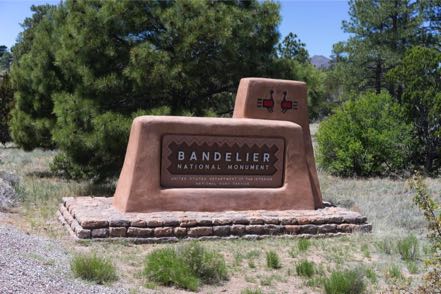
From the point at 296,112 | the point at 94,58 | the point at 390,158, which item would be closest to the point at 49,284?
the point at 296,112

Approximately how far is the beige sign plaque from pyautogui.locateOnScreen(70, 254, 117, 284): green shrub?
329 centimetres

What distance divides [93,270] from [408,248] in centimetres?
464

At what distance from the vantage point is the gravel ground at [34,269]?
547 cm

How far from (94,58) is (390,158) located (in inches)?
380

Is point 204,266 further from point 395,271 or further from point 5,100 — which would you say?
point 5,100

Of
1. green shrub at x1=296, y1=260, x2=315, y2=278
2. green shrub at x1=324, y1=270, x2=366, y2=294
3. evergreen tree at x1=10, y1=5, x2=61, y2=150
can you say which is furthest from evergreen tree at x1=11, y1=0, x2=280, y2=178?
green shrub at x1=324, y1=270, x2=366, y2=294

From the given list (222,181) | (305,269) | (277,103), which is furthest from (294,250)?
(277,103)

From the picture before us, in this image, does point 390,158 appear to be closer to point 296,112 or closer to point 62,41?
point 296,112

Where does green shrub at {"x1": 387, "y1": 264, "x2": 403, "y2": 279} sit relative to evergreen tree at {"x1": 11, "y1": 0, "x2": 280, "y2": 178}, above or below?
below

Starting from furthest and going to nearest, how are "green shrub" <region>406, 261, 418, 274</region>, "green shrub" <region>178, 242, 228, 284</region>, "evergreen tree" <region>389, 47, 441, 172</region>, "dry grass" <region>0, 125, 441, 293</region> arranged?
"evergreen tree" <region>389, 47, 441, 172</region> → "green shrub" <region>406, 261, 418, 274</region> → "green shrub" <region>178, 242, 228, 284</region> → "dry grass" <region>0, 125, 441, 293</region>

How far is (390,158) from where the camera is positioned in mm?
17656

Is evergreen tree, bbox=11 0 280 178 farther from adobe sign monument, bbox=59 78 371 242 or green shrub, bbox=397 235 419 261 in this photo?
green shrub, bbox=397 235 419 261

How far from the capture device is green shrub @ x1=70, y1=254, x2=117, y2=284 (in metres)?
6.44

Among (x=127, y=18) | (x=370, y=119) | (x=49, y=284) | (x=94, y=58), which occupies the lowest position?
(x=49, y=284)
